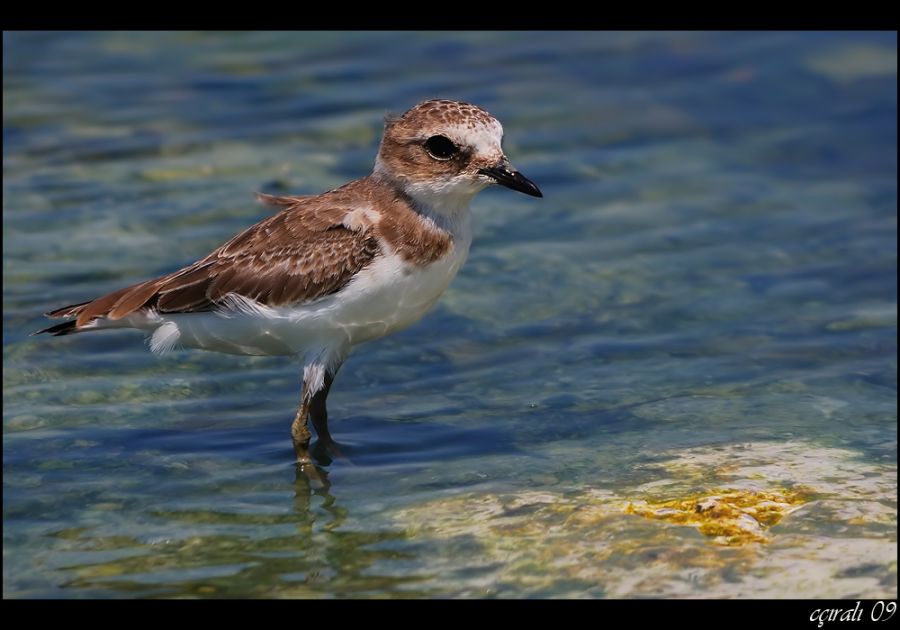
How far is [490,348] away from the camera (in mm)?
9727

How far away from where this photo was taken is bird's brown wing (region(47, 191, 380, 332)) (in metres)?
7.75

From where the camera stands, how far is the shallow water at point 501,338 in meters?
6.75

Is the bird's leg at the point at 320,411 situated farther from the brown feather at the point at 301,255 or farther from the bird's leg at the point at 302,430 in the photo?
the brown feather at the point at 301,255

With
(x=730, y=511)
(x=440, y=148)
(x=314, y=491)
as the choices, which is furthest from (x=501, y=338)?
(x=730, y=511)

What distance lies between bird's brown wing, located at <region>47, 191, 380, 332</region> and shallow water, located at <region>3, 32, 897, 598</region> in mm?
854

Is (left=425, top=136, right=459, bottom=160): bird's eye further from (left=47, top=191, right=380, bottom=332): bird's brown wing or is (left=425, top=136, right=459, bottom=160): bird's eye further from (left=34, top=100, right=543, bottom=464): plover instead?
(left=47, top=191, right=380, bottom=332): bird's brown wing

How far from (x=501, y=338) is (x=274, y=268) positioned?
2.41 metres

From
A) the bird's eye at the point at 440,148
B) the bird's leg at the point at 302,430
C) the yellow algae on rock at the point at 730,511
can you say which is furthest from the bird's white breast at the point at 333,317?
the yellow algae on rock at the point at 730,511

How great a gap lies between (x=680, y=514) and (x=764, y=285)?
13.9 feet

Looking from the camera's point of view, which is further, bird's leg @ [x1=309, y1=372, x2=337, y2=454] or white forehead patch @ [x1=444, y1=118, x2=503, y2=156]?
bird's leg @ [x1=309, y1=372, x2=337, y2=454]

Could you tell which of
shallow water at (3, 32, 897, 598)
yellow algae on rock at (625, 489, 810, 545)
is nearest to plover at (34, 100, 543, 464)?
shallow water at (3, 32, 897, 598)

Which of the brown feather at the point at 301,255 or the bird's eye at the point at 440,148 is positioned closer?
the brown feather at the point at 301,255

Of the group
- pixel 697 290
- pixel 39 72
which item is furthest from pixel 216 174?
pixel 697 290

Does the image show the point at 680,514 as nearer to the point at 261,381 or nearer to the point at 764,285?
the point at 261,381
